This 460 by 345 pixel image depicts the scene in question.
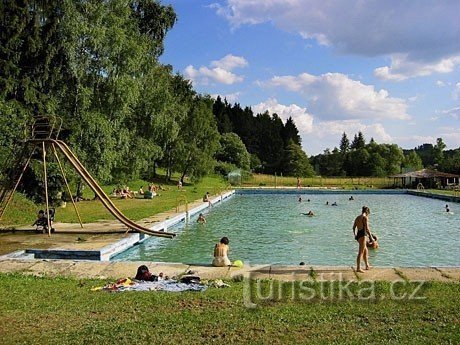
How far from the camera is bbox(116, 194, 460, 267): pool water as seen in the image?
631 inches

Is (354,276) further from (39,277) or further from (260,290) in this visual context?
(39,277)

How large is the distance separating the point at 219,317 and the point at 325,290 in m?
2.52

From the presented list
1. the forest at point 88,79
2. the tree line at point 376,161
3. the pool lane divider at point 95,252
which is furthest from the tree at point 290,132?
the pool lane divider at point 95,252

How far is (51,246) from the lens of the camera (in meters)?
14.5

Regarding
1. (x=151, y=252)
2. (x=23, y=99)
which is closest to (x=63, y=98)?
(x=23, y=99)

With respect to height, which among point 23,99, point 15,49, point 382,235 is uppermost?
point 15,49

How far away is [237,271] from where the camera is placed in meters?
11.1

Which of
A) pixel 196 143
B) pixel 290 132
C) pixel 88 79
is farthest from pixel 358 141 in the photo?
pixel 88 79

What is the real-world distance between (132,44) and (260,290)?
23063 mm

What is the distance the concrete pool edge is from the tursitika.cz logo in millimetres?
268

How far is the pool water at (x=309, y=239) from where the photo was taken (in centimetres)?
1603

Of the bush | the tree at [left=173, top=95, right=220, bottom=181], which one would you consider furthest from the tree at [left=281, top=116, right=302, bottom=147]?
the tree at [left=173, top=95, right=220, bottom=181]

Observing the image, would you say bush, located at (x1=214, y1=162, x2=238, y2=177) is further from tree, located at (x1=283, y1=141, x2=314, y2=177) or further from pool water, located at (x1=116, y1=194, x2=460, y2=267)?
pool water, located at (x1=116, y1=194, x2=460, y2=267)

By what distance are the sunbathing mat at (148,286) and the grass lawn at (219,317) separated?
38 centimetres
